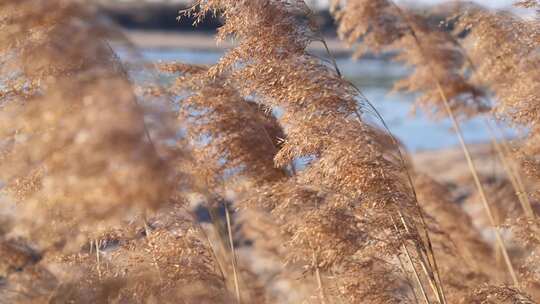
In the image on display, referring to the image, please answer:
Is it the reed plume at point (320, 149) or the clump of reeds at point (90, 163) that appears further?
the reed plume at point (320, 149)

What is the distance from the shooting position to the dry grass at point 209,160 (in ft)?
9.21

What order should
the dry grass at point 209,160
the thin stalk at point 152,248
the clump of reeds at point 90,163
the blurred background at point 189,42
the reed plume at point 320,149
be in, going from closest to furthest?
the clump of reeds at point 90,163, the dry grass at point 209,160, the thin stalk at point 152,248, the reed plume at point 320,149, the blurred background at point 189,42

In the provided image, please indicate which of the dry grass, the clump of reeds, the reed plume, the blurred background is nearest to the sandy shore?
→ the blurred background

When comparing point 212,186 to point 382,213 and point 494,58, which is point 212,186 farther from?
point 494,58

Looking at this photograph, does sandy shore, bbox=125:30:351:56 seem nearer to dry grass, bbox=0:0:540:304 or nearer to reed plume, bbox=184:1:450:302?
dry grass, bbox=0:0:540:304

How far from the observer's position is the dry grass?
9.21 ft

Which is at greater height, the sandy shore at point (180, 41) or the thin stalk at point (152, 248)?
the thin stalk at point (152, 248)

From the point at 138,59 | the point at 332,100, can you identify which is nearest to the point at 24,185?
the point at 138,59

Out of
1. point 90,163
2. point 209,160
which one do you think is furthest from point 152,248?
point 90,163

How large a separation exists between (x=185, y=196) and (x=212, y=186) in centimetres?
89

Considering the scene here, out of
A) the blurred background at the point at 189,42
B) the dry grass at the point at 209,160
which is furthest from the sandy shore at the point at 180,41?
the dry grass at the point at 209,160

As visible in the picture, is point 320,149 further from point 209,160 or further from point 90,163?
point 90,163

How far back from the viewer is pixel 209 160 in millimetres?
4754

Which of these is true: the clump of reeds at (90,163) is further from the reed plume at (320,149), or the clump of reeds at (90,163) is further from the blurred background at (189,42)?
the blurred background at (189,42)
